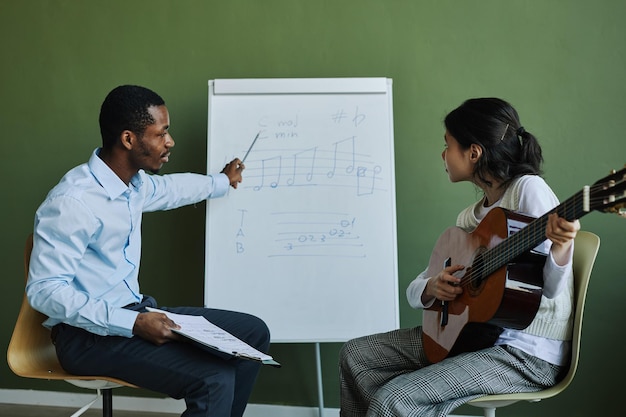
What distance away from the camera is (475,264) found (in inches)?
72.2

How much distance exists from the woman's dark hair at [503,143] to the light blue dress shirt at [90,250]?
111 cm

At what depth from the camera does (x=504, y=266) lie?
1.68 metres

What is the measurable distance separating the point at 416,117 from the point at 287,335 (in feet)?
3.39

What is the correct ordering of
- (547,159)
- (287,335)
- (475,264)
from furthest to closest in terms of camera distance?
(547,159) < (287,335) < (475,264)

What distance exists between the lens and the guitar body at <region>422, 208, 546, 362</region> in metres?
1.66

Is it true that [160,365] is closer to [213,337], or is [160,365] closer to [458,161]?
[213,337]

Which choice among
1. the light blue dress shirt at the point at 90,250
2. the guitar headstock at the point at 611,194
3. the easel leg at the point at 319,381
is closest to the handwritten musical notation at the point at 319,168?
the light blue dress shirt at the point at 90,250

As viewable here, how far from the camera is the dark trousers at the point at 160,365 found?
6.12 feet

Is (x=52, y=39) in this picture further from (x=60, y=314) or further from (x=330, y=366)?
(x=330, y=366)

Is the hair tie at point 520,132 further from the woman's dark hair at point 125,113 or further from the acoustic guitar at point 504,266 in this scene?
the woman's dark hair at point 125,113

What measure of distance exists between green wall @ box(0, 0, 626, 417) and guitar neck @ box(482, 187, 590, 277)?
1.06 m

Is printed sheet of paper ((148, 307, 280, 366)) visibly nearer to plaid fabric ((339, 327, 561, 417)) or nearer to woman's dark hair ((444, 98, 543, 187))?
plaid fabric ((339, 327, 561, 417))

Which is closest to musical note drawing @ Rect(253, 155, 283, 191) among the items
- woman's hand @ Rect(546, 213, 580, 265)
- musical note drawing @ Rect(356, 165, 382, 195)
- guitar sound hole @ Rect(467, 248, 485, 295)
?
musical note drawing @ Rect(356, 165, 382, 195)

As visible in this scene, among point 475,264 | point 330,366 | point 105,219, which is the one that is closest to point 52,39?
point 105,219
